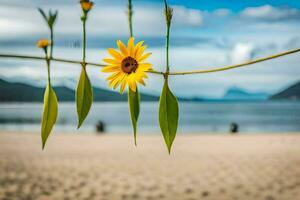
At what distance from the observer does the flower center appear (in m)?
0.24

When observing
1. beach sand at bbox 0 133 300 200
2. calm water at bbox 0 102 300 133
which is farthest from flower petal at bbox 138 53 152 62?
calm water at bbox 0 102 300 133

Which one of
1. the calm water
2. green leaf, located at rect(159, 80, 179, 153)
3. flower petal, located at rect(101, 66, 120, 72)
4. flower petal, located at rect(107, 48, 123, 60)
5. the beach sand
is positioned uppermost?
flower petal, located at rect(107, 48, 123, 60)

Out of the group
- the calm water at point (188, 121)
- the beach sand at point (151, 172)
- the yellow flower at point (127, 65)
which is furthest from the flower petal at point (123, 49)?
the calm water at point (188, 121)

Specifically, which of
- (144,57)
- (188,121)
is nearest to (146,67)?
(144,57)

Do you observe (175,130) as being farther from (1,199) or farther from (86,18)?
(1,199)

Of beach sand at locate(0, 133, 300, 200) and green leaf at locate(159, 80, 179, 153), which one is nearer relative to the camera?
green leaf at locate(159, 80, 179, 153)

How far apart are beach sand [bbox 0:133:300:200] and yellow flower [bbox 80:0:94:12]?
28.0 ft

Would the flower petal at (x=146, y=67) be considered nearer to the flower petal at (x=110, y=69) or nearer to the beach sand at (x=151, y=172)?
the flower petal at (x=110, y=69)

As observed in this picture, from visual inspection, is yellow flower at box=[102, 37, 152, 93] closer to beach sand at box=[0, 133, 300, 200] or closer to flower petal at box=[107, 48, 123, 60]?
flower petal at box=[107, 48, 123, 60]

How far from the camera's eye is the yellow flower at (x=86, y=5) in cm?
25

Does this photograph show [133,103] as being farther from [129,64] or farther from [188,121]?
[188,121]

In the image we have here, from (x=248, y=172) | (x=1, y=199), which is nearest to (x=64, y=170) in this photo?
(x=1, y=199)

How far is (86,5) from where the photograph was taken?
0.84 ft

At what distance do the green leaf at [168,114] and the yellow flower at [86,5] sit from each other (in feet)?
0.20
